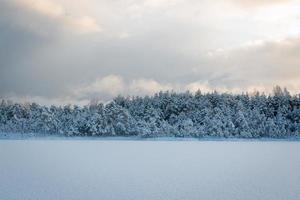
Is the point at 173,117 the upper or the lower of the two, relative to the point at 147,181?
upper

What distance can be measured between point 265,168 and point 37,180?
48.3ft

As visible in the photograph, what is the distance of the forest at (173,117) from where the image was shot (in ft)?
316

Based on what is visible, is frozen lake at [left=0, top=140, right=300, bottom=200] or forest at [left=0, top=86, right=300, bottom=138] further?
forest at [left=0, top=86, right=300, bottom=138]

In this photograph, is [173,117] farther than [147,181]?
Yes

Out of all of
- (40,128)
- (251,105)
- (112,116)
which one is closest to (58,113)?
(40,128)

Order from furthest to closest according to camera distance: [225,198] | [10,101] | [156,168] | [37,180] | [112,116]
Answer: [10,101], [112,116], [156,168], [37,180], [225,198]

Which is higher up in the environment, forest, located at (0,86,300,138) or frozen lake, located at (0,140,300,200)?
forest, located at (0,86,300,138)

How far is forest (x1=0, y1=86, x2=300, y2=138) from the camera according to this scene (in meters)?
96.4

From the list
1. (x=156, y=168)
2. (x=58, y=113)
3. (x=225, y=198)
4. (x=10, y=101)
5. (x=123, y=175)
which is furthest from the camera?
(x=10, y=101)

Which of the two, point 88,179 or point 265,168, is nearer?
point 88,179

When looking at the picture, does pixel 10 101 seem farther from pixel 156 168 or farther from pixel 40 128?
pixel 156 168

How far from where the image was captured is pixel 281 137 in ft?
325

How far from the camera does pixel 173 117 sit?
338 ft

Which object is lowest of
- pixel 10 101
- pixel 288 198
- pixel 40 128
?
pixel 288 198
